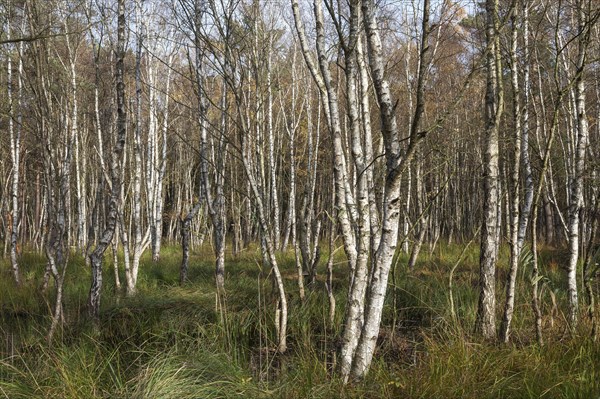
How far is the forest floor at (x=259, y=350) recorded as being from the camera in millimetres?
2928

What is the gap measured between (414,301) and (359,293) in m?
2.94

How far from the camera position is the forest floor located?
2.93m

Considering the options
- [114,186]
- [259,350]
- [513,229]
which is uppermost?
[114,186]

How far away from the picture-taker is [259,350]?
4172 millimetres

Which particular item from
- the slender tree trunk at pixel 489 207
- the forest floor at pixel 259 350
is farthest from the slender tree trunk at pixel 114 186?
the slender tree trunk at pixel 489 207

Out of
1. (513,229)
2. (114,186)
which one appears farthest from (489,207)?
(114,186)

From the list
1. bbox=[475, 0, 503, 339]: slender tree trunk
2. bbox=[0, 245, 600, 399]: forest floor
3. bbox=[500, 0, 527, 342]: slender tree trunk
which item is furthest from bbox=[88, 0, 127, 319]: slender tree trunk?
bbox=[500, 0, 527, 342]: slender tree trunk

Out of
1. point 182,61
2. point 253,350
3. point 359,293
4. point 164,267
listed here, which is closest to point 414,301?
point 253,350

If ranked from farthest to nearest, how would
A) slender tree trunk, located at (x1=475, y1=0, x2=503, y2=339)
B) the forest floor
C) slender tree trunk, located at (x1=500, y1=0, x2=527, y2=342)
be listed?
slender tree trunk, located at (x1=475, y1=0, x2=503, y2=339) → slender tree trunk, located at (x1=500, y1=0, x2=527, y2=342) → the forest floor

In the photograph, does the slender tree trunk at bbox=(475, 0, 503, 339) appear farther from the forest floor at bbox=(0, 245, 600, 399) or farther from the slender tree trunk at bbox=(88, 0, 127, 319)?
the slender tree trunk at bbox=(88, 0, 127, 319)

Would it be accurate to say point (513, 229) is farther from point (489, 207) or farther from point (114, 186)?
point (114, 186)

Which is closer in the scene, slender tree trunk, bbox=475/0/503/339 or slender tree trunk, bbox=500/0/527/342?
slender tree trunk, bbox=500/0/527/342

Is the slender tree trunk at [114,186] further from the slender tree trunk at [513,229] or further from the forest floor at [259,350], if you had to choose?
the slender tree trunk at [513,229]

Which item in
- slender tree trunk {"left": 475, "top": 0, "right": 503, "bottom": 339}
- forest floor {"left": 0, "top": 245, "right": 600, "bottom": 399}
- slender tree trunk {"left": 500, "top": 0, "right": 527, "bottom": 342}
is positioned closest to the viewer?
forest floor {"left": 0, "top": 245, "right": 600, "bottom": 399}
